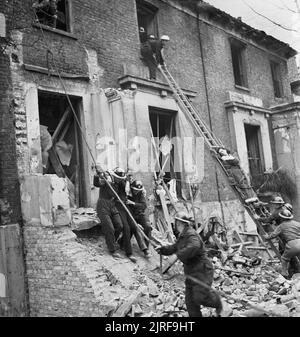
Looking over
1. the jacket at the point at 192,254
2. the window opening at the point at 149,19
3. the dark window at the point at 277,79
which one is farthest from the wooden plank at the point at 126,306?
the dark window at the point at 277,79

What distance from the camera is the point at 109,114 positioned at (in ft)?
31.0

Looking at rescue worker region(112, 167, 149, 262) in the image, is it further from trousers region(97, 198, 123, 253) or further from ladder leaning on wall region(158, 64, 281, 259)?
ladder leaning on wall region(158, 64, 281, 259)

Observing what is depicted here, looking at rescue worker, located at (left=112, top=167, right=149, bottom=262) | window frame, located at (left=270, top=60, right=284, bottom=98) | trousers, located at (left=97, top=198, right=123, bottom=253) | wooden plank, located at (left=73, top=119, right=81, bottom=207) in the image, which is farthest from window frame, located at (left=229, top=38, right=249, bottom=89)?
trousers, located at (left=97, top=198, right=123, bottom=253)

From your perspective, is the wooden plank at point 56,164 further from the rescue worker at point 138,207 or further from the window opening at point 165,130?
the window opening at point 165,130

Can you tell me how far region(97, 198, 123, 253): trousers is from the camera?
7.38 m

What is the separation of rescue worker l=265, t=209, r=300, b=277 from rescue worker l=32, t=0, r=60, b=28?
256 inches

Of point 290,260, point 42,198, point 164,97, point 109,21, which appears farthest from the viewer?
point 164,97

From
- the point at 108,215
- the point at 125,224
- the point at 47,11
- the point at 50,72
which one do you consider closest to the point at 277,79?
the point at 47,11

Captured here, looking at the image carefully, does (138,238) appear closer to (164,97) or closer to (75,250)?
(75,250)

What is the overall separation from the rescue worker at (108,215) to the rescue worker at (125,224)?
0.16 metres

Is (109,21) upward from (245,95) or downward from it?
upward
